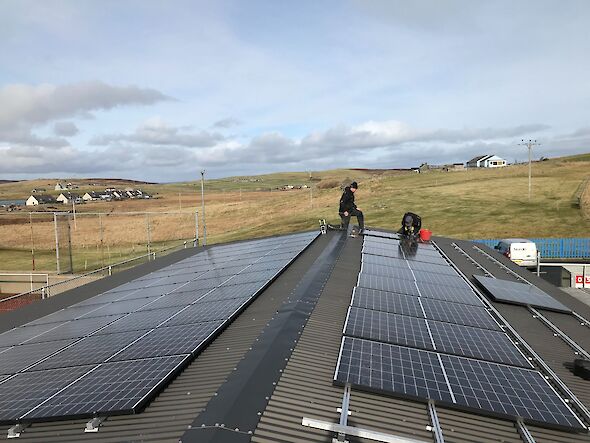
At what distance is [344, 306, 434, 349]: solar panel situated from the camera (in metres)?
9.07

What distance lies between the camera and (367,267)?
16062mm

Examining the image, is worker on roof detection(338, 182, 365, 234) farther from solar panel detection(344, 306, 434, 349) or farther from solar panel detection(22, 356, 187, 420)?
solar panel detection(22, 356, 187, 420)

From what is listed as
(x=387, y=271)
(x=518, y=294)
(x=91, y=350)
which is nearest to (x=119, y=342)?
(x=91, y=350)

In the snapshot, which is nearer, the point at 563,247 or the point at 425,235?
the point at 425,235

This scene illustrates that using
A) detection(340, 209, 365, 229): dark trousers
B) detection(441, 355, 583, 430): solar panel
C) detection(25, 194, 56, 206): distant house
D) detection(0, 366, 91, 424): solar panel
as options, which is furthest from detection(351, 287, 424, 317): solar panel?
detection(25, 194, 56, 206): distant house

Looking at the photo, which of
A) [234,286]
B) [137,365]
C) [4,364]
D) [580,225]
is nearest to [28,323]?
[4,364]

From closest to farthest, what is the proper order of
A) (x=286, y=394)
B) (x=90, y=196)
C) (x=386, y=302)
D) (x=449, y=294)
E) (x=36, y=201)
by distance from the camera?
(x=286, y=394) → (x=386, y=302) → (x=449, y=294) → (x=36, y=201) → (x=90, y=196)

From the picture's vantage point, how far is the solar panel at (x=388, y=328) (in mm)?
9070

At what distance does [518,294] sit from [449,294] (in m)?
3.00

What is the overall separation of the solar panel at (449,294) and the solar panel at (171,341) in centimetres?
739

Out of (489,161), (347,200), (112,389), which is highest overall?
(489,161)

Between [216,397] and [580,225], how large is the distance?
61.0 metres

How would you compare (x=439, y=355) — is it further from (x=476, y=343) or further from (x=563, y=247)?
(x=563, y=247)

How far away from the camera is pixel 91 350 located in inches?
388
